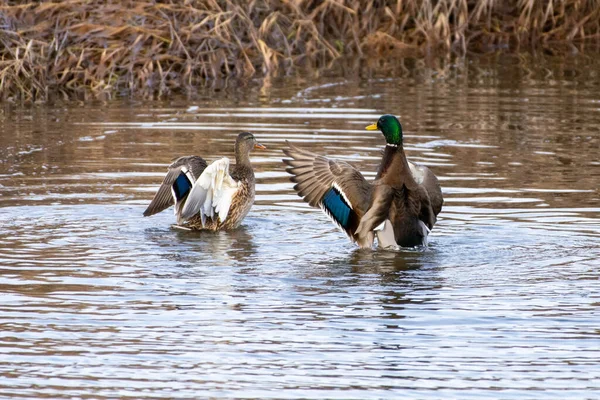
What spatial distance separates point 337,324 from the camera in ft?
19.1

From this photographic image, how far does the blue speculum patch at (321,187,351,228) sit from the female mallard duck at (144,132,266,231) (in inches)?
35.1

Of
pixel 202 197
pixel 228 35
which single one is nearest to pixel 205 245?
pixel 202 197

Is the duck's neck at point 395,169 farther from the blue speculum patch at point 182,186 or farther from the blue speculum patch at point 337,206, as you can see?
the blue speculum patch at point 182,186

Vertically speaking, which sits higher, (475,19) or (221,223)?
(475,19)

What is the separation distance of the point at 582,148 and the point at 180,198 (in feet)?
13.9

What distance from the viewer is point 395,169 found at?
7746mm

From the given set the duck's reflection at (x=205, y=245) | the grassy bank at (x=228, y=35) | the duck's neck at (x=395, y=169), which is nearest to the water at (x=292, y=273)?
the duck's reflection at (x=205, y=245)

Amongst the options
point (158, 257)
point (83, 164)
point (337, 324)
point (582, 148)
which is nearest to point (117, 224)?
point (158, 257)

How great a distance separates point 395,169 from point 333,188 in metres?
0.41

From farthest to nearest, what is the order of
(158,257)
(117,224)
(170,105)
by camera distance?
(170,105) < (117,224) < (158,257)

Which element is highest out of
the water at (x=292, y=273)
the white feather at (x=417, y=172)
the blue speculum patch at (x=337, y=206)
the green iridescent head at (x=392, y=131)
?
the green iridescent head at (x=392, y=131)

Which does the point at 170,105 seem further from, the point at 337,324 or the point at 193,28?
the point at 337,324

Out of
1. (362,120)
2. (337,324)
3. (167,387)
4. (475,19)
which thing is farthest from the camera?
(475,19)

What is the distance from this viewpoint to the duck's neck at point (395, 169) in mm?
7746
